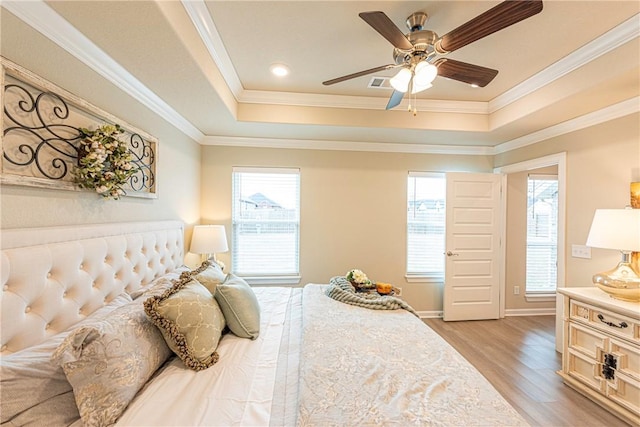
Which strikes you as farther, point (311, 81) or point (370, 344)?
point (311, 81)

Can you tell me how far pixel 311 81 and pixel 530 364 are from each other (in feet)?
11.8

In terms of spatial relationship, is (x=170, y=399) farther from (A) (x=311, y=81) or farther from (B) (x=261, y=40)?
(A) (x=311, y=81)

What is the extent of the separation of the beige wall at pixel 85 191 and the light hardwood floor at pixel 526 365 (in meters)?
3.33

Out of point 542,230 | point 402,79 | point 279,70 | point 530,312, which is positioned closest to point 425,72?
point 402,79

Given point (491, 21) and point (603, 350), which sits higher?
point (491, 21)

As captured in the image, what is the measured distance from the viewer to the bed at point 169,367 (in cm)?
102

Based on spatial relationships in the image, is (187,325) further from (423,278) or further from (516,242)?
(516,242)

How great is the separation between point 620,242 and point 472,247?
5.92ft

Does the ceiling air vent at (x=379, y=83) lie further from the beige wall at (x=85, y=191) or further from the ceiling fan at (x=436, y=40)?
the beige wall at (x=85, y=191)

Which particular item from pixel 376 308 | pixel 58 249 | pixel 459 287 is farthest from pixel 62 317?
pixel 459 287

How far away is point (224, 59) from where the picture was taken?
2.20 metres

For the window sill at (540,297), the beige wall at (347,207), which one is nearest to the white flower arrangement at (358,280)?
the beige wall at (347,207)

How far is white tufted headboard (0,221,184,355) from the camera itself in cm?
111

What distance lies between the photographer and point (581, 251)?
2734mm
